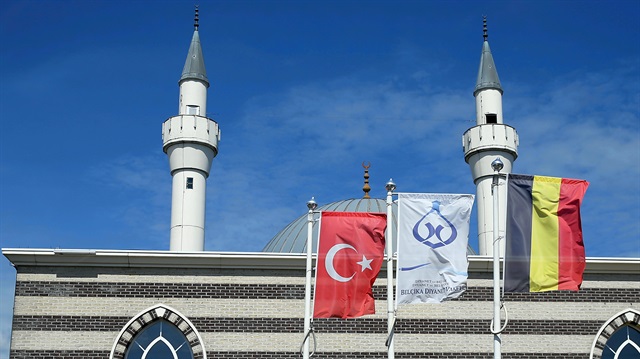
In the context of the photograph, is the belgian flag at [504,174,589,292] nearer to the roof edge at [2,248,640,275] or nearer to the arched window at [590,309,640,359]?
the roof edge at [2,248,640,275]

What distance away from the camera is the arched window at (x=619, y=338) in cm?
2052

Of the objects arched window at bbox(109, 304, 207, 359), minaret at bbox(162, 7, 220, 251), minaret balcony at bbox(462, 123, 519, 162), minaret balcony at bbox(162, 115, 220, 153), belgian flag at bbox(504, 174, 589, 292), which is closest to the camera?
belgian flag at bbox(504, 174, 589, 292)

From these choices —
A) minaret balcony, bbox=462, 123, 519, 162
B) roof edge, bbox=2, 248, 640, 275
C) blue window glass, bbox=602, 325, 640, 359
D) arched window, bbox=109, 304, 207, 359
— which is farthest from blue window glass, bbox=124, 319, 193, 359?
minaret balcony, bbox=462, 123, 519, 162

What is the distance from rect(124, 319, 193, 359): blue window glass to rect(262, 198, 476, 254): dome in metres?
8.20

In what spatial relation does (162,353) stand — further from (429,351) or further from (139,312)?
(429,351)

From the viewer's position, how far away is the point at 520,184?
15859 millimetres

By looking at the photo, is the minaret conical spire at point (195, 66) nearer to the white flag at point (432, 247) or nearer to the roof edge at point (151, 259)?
the roof edge at point (151, 259)

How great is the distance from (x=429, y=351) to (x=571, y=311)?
3.54 metres

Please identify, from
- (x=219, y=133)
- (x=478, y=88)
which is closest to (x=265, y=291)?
(x=219, y=133)

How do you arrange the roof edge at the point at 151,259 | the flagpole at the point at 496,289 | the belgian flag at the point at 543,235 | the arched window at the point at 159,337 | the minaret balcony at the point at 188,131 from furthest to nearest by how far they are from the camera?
the minaret balcony at the point at 188,131
the roof edge at the point at 151,259
the arched window at the point at 159,337
the belgian flag at the point at 543,235
the flagpole at the point at 496,289

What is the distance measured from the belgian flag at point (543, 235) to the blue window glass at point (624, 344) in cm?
575

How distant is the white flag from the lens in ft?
52.2

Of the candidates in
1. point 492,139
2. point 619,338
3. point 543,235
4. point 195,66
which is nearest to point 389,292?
point 543,235

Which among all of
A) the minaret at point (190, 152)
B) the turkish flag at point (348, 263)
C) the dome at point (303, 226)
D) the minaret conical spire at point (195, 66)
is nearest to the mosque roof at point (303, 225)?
the dome at point (303, 226)
